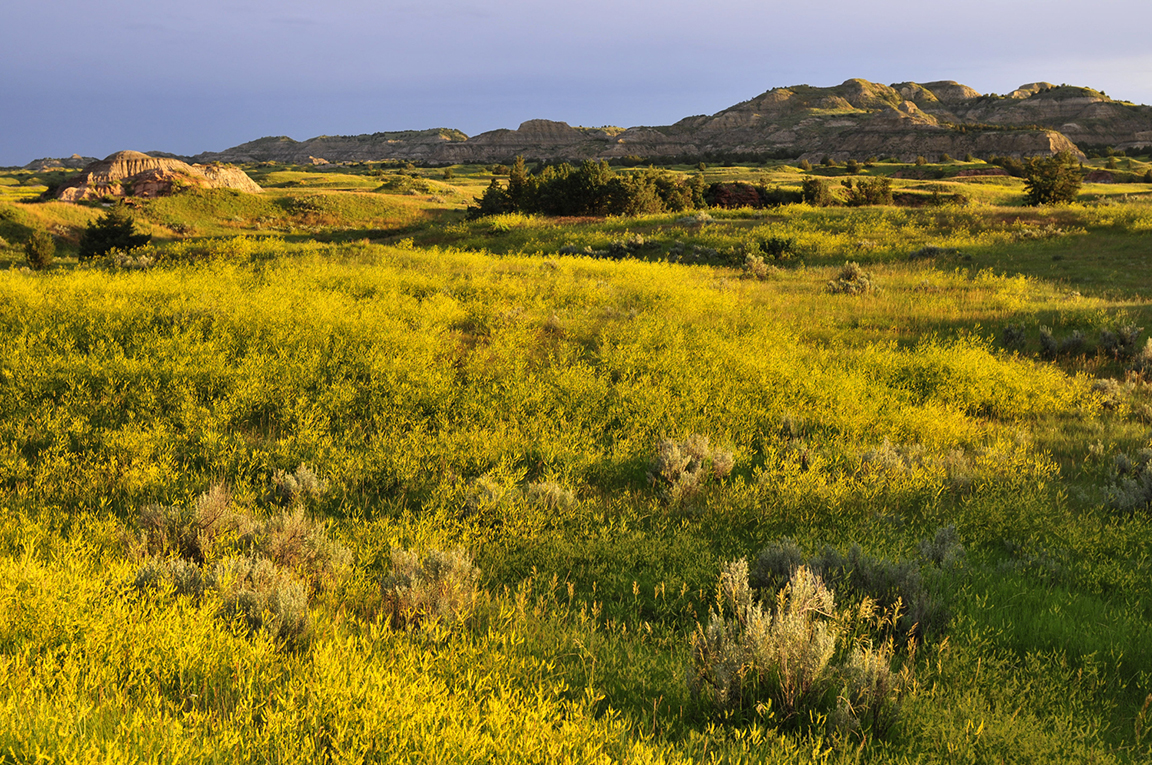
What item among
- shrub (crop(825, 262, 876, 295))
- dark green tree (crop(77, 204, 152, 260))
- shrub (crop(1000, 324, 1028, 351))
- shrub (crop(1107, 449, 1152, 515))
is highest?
dark green tree (crop(77, 204, 152, 260))

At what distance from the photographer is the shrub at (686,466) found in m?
5.46

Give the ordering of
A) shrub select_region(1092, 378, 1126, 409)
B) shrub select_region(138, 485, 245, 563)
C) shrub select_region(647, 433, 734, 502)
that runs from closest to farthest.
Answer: shrub select_region(138, 485, 245, 563), shrub select_region(647, 433, 734, 502), shrub select_region(1092, 378, 1126, 409)

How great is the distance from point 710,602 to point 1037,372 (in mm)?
8055

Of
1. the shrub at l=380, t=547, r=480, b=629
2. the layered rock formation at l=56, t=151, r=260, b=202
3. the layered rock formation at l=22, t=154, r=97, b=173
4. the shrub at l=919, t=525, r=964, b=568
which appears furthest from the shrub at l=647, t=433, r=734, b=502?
the layered rock formation at l=22, t=154, r=97, b=173

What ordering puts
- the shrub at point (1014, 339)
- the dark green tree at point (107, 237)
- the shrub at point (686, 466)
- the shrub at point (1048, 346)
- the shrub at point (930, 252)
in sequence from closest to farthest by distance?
the shrub at point (686, 466) → the shrub at point (1048, 346) → the shrub at point (1014, 339) → the shrub at point (930, 252) → the dark green tree at point (107, 237)

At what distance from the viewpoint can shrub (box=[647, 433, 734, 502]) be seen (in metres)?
5.46

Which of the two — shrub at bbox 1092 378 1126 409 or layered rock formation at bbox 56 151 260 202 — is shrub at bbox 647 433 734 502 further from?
layered rock formation at bbox 56 151 260 202

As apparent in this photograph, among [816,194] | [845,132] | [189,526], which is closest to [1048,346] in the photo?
[189,526]

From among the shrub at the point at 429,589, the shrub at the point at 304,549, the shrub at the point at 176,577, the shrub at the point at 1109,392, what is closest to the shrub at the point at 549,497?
the shrub at the point at 429,589

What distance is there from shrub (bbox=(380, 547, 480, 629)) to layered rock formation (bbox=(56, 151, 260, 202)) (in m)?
54.1

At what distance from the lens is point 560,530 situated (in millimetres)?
4855

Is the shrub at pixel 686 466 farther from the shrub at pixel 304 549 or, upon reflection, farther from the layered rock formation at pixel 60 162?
the layered rock formation at pixel 60 162

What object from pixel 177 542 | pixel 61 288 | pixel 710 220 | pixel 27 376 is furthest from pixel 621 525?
pixel 710 220

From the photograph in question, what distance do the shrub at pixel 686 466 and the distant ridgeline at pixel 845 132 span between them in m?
98.3
